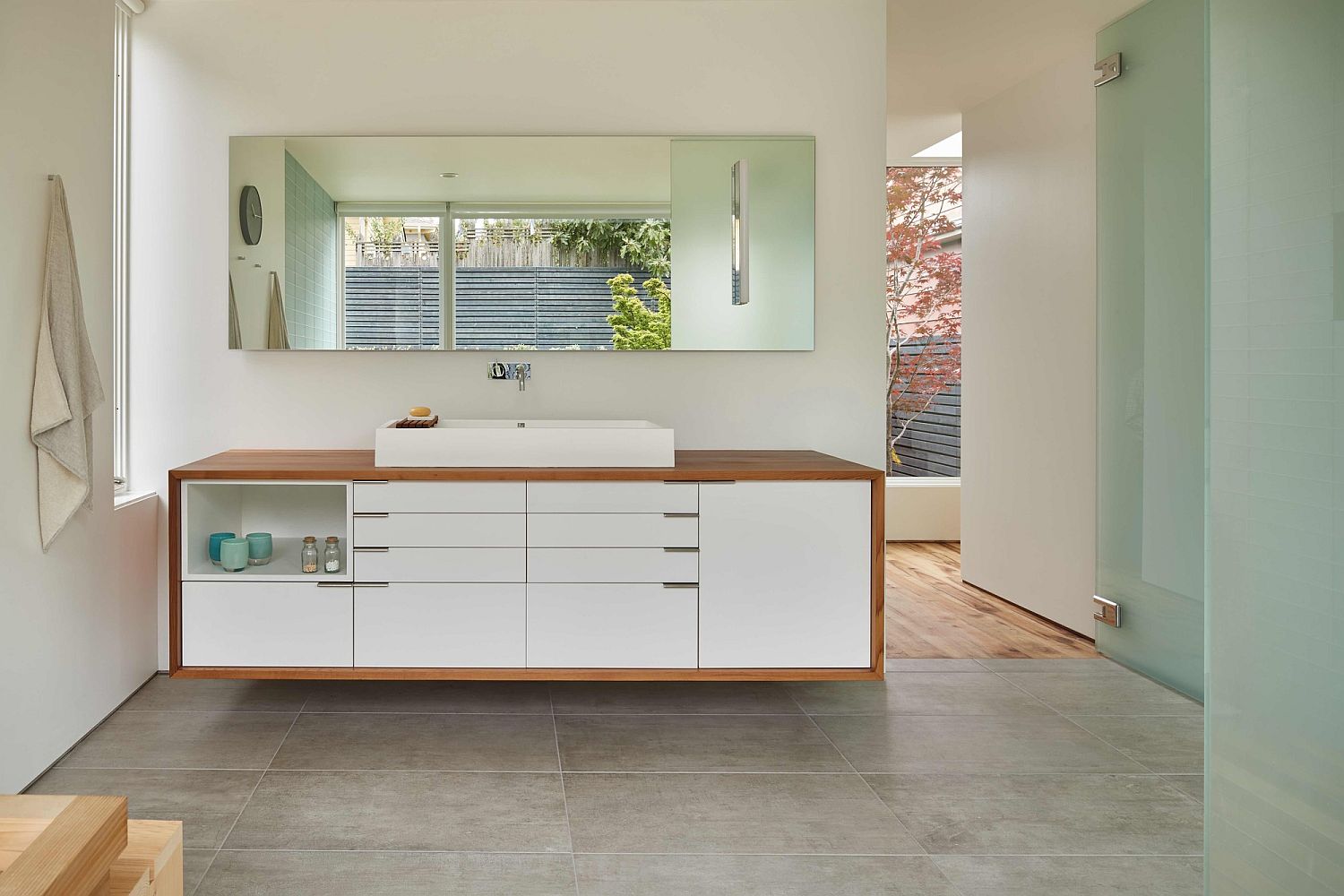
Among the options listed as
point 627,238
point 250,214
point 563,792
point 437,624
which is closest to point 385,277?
point 250,214

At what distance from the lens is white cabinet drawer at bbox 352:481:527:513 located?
2.85 m

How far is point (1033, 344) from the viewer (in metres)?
4.42

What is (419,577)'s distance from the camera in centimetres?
286

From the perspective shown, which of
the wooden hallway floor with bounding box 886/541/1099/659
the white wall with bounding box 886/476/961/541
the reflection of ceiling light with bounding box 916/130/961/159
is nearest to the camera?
the wooden hallway floor with bounding box 886/541/1099/659

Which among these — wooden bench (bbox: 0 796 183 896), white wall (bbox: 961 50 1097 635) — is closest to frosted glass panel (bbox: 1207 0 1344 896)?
wooden bench (bbox: 0 796 183 896)

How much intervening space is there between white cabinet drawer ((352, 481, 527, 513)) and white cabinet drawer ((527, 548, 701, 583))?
0.19 metres

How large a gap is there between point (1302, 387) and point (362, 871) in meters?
2.08

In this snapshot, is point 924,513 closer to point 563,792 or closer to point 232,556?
point 563,792

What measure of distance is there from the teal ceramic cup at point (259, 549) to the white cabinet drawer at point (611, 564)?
0.90 m

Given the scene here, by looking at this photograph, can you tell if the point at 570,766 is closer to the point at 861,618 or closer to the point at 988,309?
the point at 861,618

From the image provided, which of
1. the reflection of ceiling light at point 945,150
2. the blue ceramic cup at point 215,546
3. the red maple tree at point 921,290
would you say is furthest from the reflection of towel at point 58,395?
the red maple tree at point 921,290

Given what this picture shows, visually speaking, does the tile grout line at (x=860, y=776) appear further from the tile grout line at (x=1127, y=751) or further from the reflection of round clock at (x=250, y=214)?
the reflection of round clock at (x=250, y=214)

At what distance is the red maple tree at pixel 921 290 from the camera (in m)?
6.73

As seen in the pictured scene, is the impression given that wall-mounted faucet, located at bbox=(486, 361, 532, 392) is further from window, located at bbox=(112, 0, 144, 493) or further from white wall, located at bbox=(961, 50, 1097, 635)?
white wall, located at bbox=(961, 50, 1097, 635)
